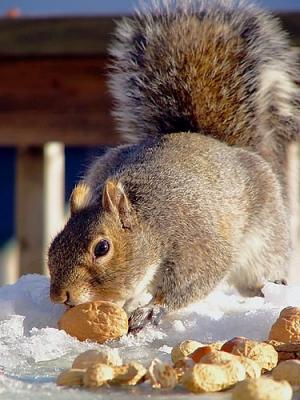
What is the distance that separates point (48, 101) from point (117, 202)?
818mm

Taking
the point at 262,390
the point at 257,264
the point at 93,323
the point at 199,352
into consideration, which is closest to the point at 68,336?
the point at 93,323

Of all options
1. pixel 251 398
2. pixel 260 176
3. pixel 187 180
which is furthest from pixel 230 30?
pixel 251 398

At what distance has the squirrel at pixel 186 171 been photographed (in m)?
1.99

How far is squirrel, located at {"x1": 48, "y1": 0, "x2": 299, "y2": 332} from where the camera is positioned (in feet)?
6.54

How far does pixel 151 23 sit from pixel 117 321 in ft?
3.96

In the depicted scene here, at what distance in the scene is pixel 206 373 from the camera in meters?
1.29

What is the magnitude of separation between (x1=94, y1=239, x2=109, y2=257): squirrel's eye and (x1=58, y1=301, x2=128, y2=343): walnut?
0.74 feet

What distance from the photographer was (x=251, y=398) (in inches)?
46.5

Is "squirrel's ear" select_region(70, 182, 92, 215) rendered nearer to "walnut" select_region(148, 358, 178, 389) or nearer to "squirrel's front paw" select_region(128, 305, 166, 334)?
"squirrel's front paw" select_region(128, 305, 166, 334)

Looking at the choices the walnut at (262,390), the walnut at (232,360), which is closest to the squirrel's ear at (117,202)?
the walnut at (232,360)

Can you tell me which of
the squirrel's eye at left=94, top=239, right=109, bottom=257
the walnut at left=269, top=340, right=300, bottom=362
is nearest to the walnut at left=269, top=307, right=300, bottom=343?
the walnut at left=269, top=340, right=300, bottom=362

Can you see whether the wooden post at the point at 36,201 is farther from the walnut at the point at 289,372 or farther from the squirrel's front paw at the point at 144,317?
the walnut at the point at 289,372

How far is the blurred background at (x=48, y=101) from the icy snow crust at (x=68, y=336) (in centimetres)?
73

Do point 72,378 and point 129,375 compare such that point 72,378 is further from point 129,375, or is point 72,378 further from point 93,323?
point 93,323
